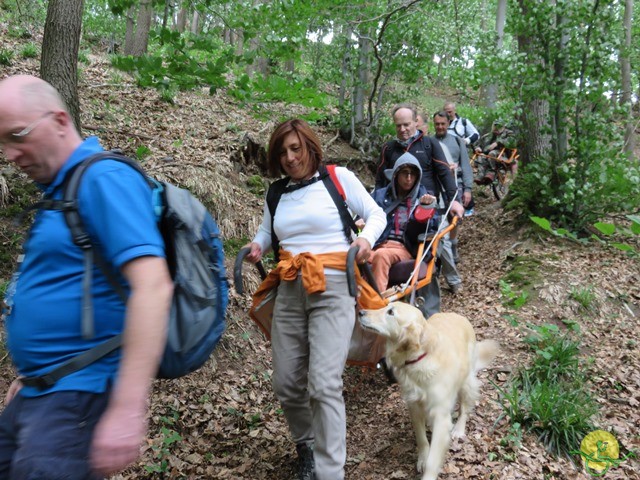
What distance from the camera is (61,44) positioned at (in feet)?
Result: 18.4

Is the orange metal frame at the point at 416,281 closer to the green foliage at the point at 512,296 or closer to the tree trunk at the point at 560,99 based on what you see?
the green foliage at the point at 512,296

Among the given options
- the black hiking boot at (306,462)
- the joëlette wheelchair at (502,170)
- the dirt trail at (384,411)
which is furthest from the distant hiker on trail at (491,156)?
the black hiking boot at (306,462)

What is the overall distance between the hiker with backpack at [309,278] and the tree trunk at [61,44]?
325 centimetres

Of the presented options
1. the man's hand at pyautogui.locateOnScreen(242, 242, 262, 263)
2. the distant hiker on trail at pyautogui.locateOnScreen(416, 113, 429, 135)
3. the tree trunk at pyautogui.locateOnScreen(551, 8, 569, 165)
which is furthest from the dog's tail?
the tree trunk at pyautogui.locateOnScreen(551, 8, 569, 165)

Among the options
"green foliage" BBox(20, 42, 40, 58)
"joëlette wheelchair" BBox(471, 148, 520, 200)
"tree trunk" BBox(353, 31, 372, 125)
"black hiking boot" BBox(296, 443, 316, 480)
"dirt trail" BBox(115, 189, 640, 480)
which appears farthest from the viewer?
"joëlette wheelchair" BBox(471, 148, 520, 200)

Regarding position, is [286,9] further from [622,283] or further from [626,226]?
[626,226]

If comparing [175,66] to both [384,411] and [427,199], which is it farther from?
[384,411]

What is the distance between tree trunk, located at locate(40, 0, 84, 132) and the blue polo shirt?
4491mm

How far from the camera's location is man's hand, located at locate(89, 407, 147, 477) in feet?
5.21

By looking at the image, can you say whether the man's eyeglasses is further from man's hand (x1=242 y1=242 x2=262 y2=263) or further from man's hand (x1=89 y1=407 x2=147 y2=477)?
man's hand (x1=242 y1=242 x2=262 y2=263)

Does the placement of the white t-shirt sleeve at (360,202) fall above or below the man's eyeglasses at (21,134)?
below

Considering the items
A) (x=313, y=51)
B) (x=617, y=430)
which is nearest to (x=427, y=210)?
(x=617, y=430)

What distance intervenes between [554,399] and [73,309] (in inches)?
151

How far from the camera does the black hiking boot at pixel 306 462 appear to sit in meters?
3.73
